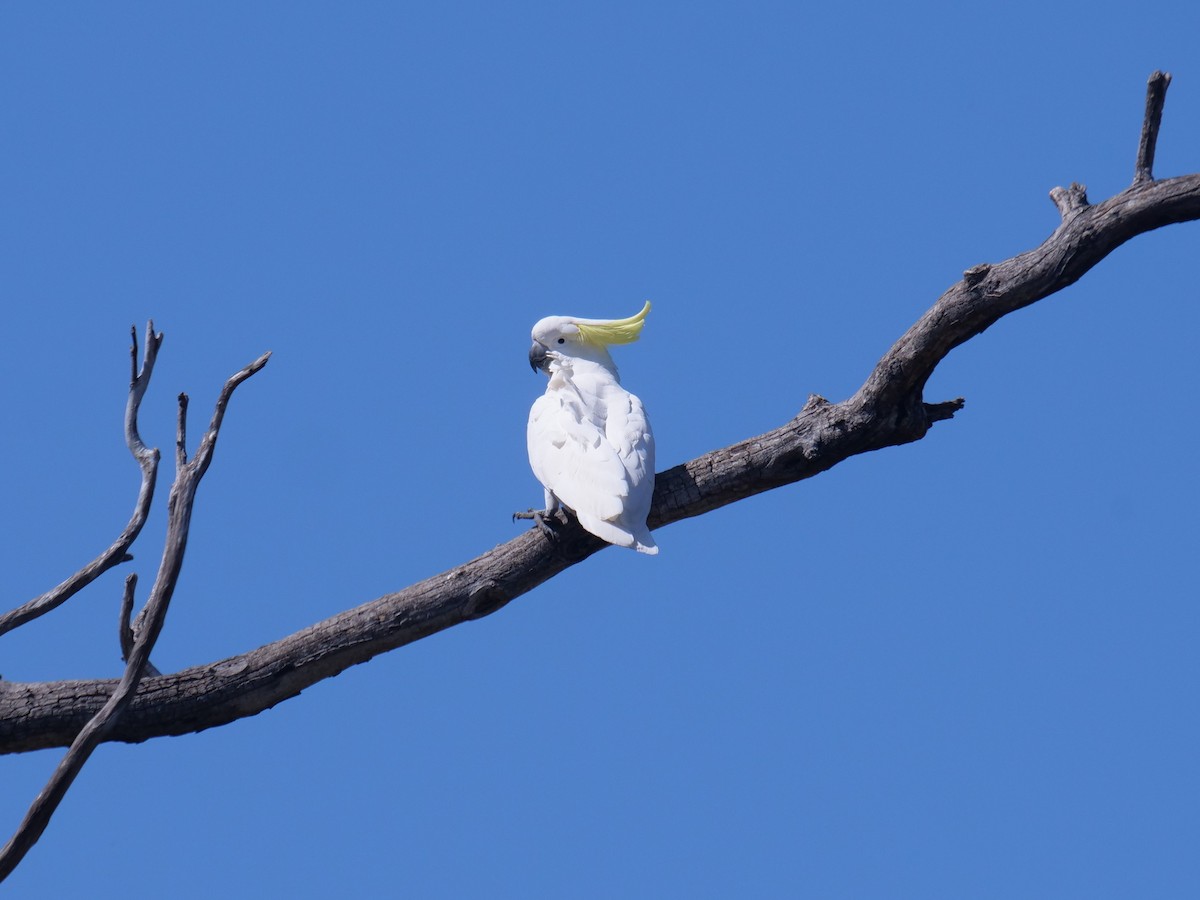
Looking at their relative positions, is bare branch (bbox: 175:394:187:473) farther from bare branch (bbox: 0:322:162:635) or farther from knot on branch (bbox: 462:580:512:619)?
knot on branch (bbox: 462:580:512:619)

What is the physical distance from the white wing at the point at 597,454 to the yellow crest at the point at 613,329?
0.28 meters

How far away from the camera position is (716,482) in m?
5.67

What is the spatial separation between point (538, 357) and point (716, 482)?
5.88ft

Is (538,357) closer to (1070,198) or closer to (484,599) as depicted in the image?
(484,599)

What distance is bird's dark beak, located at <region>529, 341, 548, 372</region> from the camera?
714 cm

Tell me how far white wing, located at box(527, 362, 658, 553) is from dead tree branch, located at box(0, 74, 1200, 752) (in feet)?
0.71

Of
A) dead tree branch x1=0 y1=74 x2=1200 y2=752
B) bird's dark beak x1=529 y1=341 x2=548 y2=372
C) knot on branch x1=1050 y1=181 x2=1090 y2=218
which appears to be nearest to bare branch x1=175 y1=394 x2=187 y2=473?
dead tree branch x1=0 y1=74 x2=1200 y2=752

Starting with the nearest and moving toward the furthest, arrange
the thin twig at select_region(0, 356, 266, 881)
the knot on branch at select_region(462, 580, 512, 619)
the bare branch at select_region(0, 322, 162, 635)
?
1. the thin twig at select_region(0, 356, 266, 881)
2. the bare branch at select_region(0, 322, 162, 635)
3. the knot on branch at select_region(462, 580, 512, 619)

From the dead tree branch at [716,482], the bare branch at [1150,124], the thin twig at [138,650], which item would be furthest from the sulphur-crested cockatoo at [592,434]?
the bare branch at [1150,124]

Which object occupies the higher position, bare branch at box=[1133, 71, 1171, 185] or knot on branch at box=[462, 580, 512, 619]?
bare branch at box=[1133, 71, 1171, 185]

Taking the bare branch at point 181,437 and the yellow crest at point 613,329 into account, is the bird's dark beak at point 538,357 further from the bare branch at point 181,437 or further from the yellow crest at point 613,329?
the bare branch at point 181,437

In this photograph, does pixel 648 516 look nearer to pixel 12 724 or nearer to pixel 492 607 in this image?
pixel 492 607

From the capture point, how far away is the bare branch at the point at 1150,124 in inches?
199

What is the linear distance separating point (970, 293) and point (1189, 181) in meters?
0.89
